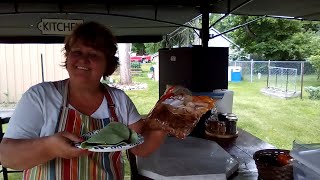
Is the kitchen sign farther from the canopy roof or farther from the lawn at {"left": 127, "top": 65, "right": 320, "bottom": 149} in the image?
the lawn at {"left": 127, "top": 65, "right": 320, "bottom": 149}

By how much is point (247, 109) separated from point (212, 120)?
6.53 metres

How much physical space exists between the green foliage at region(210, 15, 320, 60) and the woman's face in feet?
29.8

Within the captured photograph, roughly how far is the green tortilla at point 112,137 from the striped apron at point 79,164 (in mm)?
150

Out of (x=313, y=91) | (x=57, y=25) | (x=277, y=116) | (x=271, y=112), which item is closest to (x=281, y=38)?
(x=313, y=91)

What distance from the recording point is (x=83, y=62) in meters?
1.06

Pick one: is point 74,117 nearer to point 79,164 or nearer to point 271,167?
point 79,164

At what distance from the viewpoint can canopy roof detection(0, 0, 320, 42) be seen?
2.49 m

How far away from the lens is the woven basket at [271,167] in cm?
115

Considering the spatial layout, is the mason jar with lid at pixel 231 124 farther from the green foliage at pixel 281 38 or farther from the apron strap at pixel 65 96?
the green foliage at pixel 281 38

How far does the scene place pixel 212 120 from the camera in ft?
6.80

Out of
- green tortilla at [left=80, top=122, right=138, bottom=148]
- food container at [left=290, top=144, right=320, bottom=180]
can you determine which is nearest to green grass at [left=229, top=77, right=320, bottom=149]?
food container at [left=290, top=144, right=320, bottom=180]

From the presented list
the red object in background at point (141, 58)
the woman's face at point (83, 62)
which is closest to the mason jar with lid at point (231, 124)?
the woman's face at point (83, 62)

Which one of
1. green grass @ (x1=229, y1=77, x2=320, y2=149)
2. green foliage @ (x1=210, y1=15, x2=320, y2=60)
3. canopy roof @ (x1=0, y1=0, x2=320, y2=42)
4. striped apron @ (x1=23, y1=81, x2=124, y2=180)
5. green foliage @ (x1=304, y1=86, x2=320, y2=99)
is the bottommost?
green grass @ (x1=229, y1=77, x2=320, y2=149)

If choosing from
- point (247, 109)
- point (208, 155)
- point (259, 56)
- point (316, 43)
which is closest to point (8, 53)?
point (247, 109)
